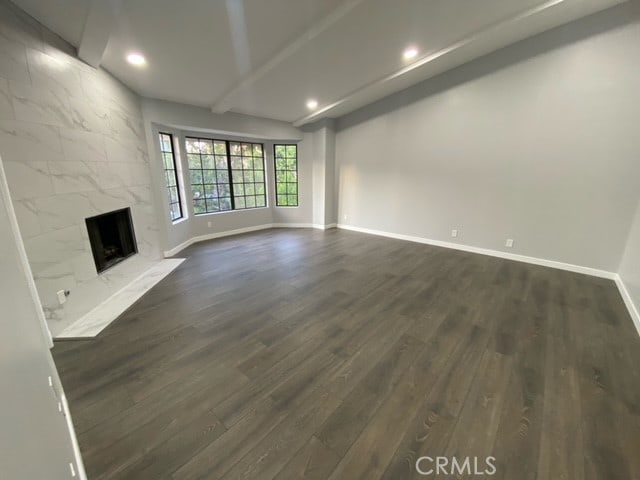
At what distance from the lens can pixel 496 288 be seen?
3.17 metres

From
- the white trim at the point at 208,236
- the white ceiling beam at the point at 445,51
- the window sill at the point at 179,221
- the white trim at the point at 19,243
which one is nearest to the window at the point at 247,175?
the white trim at the point at 208,236

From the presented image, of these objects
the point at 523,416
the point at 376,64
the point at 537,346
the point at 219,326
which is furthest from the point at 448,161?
the point at 219,326

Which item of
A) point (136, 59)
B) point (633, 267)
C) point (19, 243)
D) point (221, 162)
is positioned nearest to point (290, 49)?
point (136, 59)

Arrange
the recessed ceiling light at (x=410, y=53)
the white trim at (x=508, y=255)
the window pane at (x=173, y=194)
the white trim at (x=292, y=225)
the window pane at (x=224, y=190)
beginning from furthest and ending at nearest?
the white trim at (x=292, y=225) → the window pane at (x=224, y=190) → the window pane at (x=173, y=194) → the white trim at (x=508, y=255) → the recessed ceiling light at (x=410, y=53)

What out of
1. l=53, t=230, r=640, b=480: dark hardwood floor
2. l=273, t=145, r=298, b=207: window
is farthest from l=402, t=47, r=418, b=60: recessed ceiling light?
l=273, t=145, r=298, b=207: window

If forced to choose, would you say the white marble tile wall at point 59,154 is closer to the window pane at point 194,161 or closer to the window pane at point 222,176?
the window pane at point 194,161

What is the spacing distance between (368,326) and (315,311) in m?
0.58

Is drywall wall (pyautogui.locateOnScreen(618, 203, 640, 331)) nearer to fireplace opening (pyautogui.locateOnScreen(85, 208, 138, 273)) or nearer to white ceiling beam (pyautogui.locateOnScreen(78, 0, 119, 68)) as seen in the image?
white ceiling beam (pyautogui.locateOnScreen(78, 0, 119, 68))

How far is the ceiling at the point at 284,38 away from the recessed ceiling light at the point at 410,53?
79 mm

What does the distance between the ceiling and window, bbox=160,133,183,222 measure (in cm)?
87

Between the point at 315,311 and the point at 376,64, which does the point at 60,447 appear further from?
the point at 376,64

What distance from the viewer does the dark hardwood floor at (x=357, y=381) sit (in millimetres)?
1319

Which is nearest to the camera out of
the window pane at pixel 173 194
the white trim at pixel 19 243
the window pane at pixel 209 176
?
the white trim at pixel 19 243

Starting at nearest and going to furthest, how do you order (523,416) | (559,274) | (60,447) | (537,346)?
(60,447) < (523,416) < (537,346) < (559,274)
